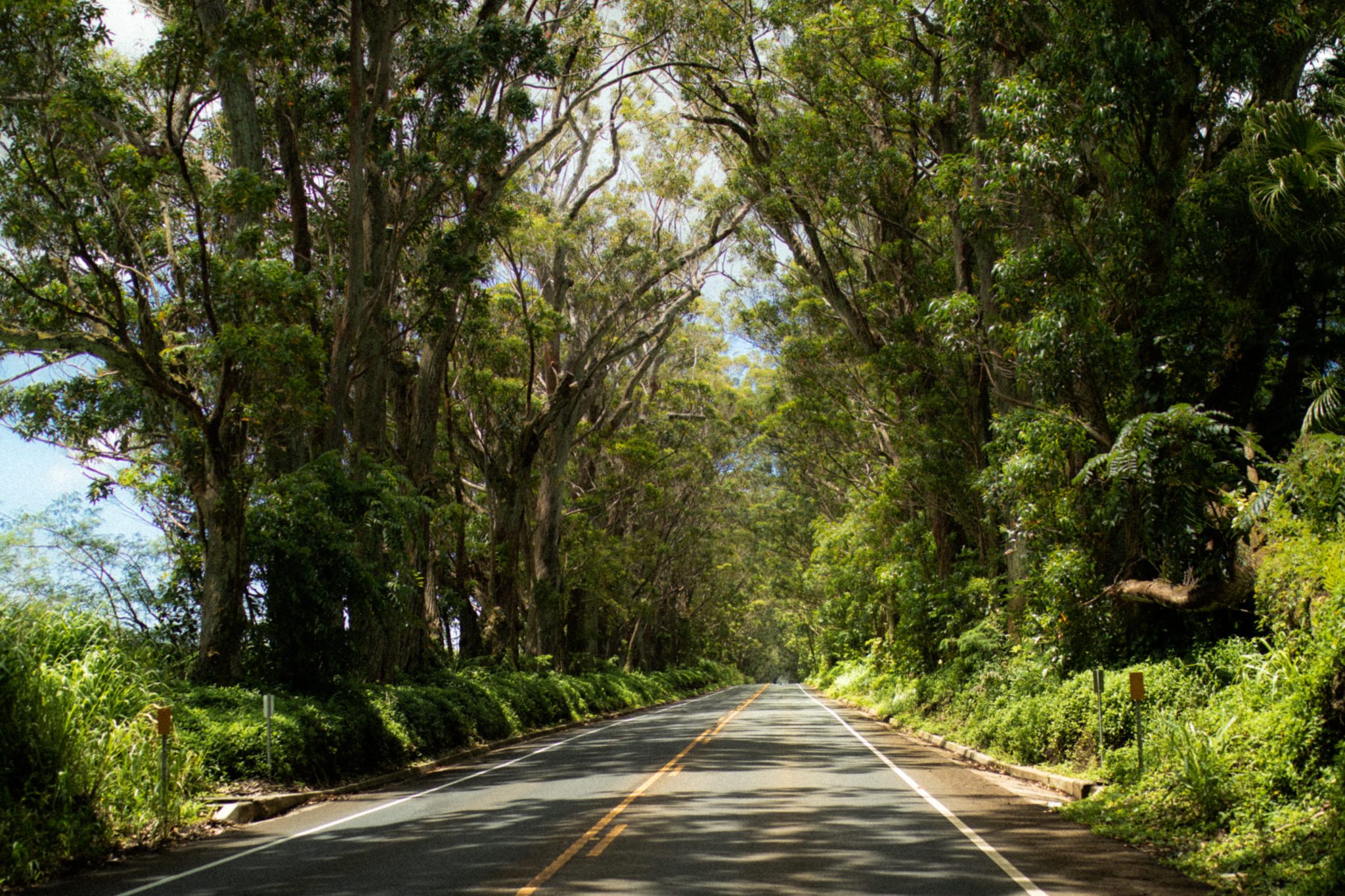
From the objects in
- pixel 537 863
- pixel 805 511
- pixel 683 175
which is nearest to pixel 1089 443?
pixel 537 863

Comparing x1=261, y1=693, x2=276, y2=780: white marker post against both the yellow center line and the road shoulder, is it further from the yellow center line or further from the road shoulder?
the road shoulder

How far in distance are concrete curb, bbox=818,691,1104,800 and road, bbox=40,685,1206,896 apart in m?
0.31

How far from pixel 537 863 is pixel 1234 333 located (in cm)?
1017

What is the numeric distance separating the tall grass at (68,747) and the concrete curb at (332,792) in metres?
0.57

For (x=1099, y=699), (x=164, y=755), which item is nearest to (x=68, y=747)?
(x=164, y=755)

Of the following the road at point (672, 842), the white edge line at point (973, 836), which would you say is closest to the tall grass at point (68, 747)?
the road at point (672, 842)

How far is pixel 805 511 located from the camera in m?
49.8

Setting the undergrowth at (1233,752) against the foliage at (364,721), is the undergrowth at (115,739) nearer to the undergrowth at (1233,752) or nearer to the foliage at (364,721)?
the foliage at (364,721)

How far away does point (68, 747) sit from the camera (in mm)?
8445

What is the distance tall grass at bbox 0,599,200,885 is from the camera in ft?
25.9

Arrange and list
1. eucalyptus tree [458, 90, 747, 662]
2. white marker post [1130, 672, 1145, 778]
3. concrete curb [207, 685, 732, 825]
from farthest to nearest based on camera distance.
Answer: eucalyptus tree [458, 90, 747, 662]
concrete curb [207, 685, 732, 825]
white marker post [1130, 672, 1145, 778]

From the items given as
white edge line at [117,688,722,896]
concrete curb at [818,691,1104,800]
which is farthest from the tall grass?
concrete curb at [818,691,1104,800]

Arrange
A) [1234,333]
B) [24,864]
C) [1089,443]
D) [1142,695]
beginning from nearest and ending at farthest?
[24,864]
[1142,695]
[1234,333]
[1089,443]

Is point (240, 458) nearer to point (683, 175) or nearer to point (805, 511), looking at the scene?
point (683, 175)
